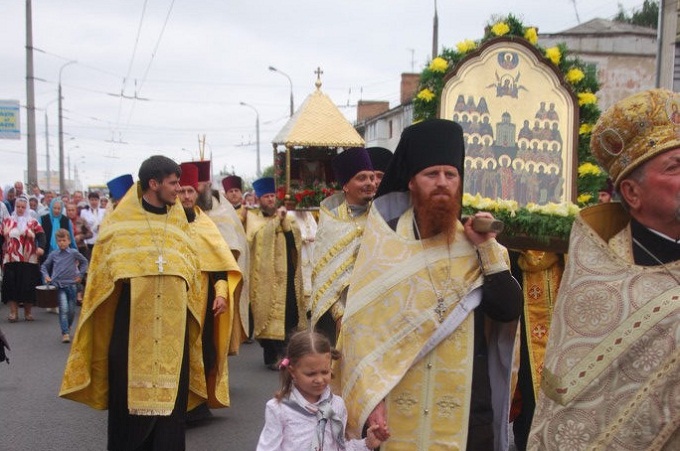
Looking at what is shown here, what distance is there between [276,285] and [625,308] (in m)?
7.43

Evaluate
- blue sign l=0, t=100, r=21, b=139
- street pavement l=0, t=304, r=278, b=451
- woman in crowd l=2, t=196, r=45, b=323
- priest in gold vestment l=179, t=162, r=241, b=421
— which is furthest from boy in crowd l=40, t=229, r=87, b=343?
blue sign l=0, t=100, r=21, b=139

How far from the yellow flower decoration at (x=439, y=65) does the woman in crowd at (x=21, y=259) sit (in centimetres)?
889

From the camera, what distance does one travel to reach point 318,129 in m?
13.6

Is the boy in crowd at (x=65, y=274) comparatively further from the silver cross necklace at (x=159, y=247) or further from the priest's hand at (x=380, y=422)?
the priest's hand at (x=380, y=422)

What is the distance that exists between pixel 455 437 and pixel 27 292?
11144mm

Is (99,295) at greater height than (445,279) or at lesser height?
lesser

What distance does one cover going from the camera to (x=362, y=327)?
11.1 feet

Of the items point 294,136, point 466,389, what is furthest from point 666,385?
point 294,136

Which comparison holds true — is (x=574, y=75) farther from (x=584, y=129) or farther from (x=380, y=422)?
(x=380, y=422)

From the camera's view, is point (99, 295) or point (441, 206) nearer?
point (441, 206)

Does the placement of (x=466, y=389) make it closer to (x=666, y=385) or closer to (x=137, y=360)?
(x=666, y=385)

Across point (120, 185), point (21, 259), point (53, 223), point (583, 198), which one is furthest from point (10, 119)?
point (583, 198)

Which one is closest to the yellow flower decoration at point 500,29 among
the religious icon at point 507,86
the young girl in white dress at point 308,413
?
the religious icon at point 507,86

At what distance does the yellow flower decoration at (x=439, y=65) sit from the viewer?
6.57 meters
